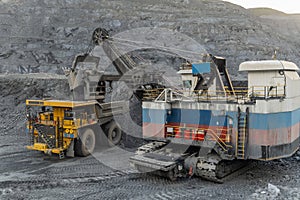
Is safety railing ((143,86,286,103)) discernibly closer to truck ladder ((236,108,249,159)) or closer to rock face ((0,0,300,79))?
truck ladder ((236,108,249,159))

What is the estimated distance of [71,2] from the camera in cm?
4297

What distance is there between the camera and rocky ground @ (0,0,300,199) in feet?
28.7

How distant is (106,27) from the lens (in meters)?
38.7

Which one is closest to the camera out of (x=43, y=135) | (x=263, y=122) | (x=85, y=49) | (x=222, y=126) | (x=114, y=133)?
(x=263, y=122)

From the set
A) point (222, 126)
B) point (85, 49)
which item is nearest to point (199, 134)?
point (222, 126)

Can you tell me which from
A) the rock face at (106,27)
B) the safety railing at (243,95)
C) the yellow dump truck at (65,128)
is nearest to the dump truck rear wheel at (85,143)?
the yellow dump truck at (65,128)

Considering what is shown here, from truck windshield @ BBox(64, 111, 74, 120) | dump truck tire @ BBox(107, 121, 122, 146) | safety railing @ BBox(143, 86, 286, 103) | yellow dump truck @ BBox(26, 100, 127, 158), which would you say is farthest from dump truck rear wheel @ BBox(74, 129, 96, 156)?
safety railing @ BBox(143, 86, 286, 103)

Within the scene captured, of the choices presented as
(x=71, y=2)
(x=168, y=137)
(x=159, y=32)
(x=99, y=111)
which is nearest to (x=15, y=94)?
(x=99, y=111)

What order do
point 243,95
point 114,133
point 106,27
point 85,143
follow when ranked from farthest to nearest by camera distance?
point 106,27 < point 114,133 < point 85,143 < point 243,95

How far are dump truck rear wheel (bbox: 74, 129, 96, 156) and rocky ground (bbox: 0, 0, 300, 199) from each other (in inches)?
12.9

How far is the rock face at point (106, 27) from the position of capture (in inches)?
1280

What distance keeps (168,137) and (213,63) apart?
10.7 feet

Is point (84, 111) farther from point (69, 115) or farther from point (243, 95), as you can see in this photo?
point (243, 95)

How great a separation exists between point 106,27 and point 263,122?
108 ft
